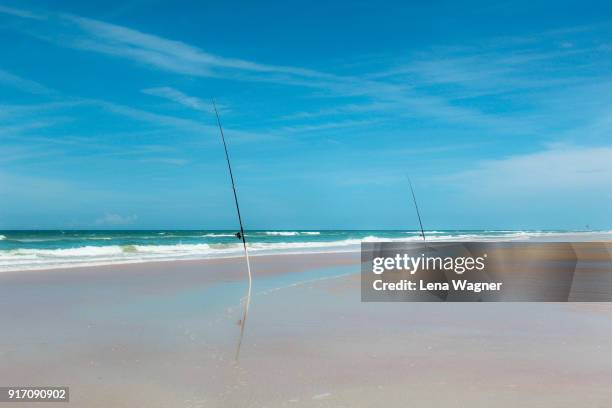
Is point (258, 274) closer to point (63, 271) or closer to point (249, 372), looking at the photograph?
point (63, 271)

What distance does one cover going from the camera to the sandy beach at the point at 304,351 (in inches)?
157

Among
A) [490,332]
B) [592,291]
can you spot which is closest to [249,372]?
[490,332]

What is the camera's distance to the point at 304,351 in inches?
208

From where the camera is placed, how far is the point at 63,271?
1383 centimetres

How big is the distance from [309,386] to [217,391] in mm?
694
